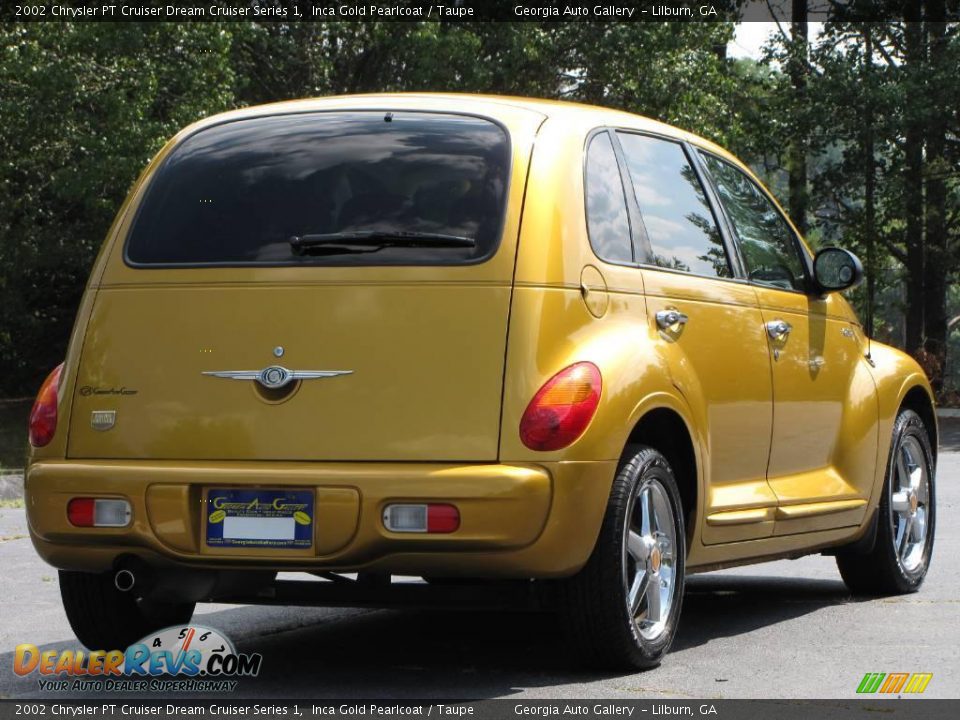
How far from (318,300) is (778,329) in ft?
7.60

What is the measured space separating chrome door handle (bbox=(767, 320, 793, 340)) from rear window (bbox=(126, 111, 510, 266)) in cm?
171

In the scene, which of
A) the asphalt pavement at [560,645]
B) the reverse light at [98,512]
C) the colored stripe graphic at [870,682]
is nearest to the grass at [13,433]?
the asphalt pavement at [560,645]

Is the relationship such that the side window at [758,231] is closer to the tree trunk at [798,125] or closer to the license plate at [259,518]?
the license plate at [259,518]

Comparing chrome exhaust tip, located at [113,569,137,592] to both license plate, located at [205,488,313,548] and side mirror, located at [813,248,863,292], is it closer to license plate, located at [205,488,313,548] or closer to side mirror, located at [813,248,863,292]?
license plate, located at [205,488,313,548]

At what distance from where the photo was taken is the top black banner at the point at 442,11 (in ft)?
79.3

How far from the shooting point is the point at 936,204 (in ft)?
103

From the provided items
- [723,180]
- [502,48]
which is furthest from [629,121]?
[502,48]

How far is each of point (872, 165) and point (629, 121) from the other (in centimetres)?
2583

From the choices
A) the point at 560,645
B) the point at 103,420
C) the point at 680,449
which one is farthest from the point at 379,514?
the point at 560,645

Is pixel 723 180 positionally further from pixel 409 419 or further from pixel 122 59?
Result: pixel 122 59

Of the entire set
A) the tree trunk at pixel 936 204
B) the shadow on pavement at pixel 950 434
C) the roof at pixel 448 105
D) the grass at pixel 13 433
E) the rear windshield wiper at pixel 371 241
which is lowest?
the grass at pixel 13 433

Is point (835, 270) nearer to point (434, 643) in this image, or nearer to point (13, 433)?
point (434, 643)

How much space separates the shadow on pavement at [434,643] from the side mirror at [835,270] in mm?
1459

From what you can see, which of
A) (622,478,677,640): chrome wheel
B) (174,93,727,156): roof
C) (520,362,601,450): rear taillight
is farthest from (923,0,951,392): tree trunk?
(520,362,601,450): rear taillight
